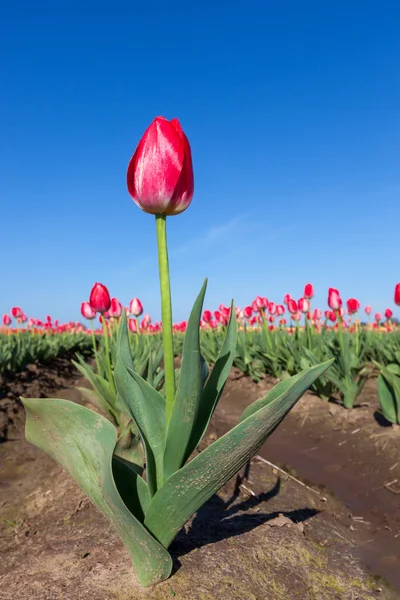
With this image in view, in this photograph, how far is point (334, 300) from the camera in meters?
5.67

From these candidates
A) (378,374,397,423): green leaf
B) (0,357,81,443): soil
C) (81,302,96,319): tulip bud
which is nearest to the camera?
(378,374,397,423): green leaf

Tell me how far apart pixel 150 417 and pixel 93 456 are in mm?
247

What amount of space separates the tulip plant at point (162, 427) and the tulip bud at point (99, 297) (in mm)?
2364

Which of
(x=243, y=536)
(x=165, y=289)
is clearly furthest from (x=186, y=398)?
(x=243, y=536)

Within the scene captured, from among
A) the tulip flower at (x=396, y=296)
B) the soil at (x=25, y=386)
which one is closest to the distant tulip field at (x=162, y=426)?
the tulip flower at (x=396, y=296)

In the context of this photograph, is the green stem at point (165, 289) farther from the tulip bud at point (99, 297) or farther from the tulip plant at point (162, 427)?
the tulip bud at point (99, 297)

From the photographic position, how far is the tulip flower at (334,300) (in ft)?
18.6

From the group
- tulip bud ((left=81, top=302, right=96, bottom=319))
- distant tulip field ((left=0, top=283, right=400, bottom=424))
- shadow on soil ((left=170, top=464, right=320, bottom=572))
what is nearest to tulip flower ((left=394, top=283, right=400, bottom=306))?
distant tulip field ((left=0, top=283, right=400, bottom=424))

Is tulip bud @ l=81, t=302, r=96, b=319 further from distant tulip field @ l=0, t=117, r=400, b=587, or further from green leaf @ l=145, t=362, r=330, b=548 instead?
green leaf @ l=145, t=362, r=330, b=548

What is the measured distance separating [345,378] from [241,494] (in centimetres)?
285

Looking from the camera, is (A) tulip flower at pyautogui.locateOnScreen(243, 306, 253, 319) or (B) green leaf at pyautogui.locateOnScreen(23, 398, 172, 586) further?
(A) tulip flower at pyautogui.locateOnScreen(243, 306, 253, 319)

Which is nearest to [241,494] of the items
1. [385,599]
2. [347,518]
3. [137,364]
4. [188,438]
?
[347,518]

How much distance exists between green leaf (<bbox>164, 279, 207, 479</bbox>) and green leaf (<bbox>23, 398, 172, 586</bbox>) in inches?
8.7

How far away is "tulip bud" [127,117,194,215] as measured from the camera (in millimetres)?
1559
